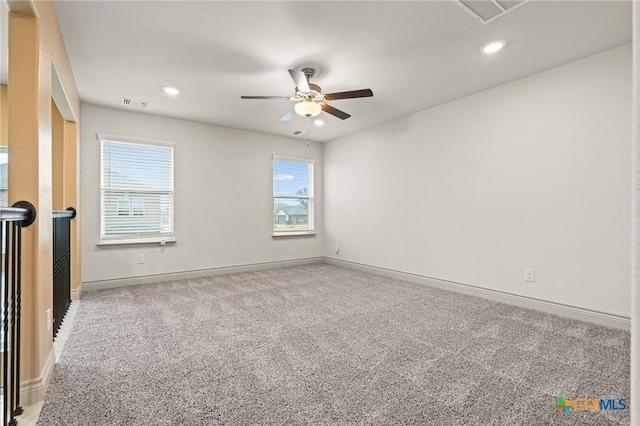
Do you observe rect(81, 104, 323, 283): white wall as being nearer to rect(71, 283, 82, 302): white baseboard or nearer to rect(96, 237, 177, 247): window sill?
rect(96, 237, 177, 247): window sill

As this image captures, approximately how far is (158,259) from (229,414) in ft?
11.4

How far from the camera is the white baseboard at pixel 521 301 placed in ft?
8.99

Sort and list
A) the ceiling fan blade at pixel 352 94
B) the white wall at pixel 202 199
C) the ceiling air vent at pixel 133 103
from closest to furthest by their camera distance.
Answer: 1. the ceiling fan blade at pixel 352 94
2. the ceiling air vent at pixel 133 103
3. the white wall at pixel 202 199

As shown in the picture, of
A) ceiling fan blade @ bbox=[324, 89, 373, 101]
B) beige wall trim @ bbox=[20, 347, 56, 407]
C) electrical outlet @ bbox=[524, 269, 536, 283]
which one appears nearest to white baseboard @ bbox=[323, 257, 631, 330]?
electrical outlet @ bbox=[524, 269, 536, 283]

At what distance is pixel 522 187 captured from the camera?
3309 millimetres

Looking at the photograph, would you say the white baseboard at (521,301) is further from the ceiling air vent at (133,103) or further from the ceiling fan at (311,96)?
the ceiling air vent at (133,103)

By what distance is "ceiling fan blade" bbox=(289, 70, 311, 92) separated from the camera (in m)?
2.61

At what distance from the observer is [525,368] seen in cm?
202

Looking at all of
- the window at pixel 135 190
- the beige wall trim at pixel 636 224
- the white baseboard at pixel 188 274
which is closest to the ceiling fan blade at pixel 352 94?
→ the beige wall trim at pixel 636 224

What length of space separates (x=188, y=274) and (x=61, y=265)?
1.97m

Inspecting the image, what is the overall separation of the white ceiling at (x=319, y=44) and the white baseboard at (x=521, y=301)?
2362 millimetres

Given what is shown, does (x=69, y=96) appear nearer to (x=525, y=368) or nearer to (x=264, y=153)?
(x=264, y=153)

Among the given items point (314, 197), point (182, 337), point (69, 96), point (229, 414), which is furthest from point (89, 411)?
point (314, 197)

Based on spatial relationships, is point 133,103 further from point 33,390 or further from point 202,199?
point 33,390
